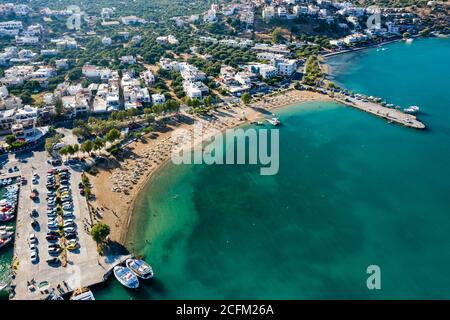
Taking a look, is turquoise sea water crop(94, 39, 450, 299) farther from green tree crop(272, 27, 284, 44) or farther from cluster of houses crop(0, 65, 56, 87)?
green tree crop(272, 27, 284, 44)

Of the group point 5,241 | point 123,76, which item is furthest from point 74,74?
point 5,241

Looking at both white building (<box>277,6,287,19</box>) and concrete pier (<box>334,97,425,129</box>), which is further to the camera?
white building (<box>277,6,287,19</box>)

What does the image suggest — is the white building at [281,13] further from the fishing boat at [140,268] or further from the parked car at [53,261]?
the parked car at [53,261]

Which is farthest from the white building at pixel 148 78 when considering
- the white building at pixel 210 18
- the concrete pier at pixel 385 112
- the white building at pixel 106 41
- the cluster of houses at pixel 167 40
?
the white building at pixel 210 18

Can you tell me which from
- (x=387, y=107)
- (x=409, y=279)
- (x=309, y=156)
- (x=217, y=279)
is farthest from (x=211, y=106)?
(x=409, y=279)

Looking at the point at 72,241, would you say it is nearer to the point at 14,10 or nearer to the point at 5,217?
the point at 5,217

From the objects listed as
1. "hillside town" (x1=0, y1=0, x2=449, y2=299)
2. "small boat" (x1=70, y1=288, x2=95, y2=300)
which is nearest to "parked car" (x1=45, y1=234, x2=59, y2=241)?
"hillside town" (x1=0, y1=0, x2=449, y2=299)
